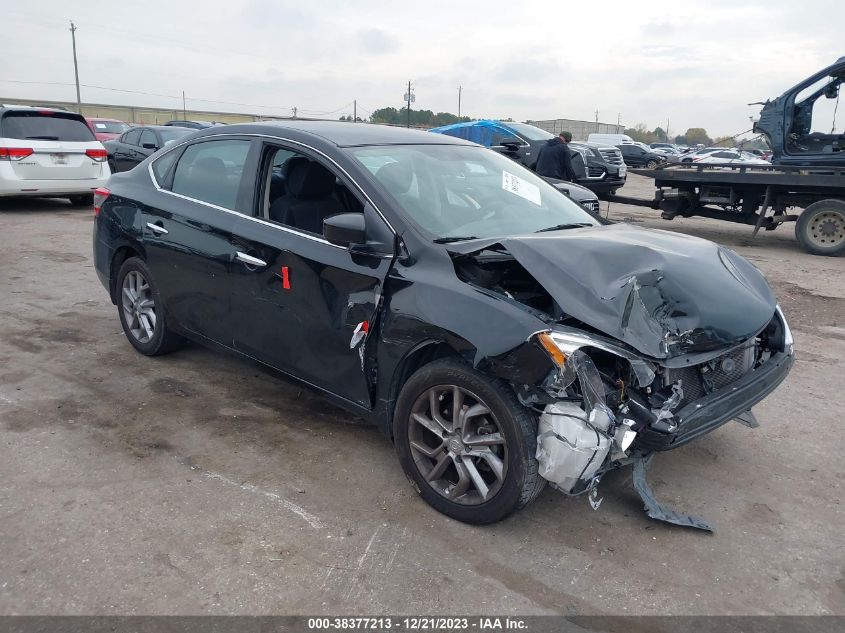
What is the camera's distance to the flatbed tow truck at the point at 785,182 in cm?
1047

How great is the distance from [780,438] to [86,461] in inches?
156

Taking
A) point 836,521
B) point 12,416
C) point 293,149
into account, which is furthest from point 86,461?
point 836,521

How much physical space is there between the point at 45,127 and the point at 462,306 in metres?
11.5

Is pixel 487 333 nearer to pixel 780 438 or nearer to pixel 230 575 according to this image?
pixel 230 575

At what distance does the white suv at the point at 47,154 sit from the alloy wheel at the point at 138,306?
313 inches

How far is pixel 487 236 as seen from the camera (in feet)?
11.9

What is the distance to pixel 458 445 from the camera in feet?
10.4

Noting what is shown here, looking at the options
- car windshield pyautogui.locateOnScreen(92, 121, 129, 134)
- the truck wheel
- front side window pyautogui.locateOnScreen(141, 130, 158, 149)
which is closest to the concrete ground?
the truck wheel

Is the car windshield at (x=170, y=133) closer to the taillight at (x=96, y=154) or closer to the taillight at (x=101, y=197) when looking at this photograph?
the taillight at (x=96, y=154)

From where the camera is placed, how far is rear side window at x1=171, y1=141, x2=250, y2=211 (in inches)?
168

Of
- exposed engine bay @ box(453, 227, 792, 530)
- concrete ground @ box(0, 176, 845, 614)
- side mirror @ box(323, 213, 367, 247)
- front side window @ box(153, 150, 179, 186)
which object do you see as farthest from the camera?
front side window @ box(153, 150, 179, 186)

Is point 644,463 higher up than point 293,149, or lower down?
lower down

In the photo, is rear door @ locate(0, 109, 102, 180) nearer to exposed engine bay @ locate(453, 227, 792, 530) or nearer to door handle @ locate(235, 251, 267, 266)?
door handle @ locate(235, 251, 267, 266)

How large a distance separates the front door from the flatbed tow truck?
8.91 m
